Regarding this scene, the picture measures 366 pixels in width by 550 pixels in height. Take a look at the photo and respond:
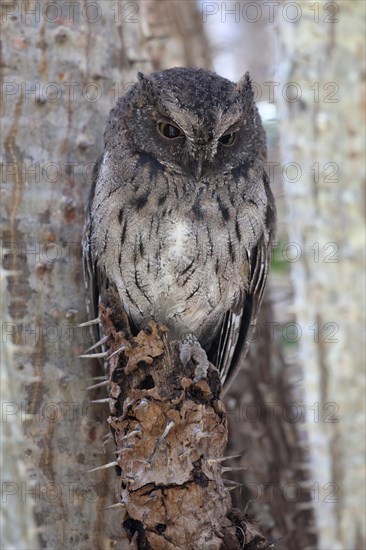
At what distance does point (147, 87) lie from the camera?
11.4 ft

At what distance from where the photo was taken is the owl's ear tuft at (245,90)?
356 centimetres

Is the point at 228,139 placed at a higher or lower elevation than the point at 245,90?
lower

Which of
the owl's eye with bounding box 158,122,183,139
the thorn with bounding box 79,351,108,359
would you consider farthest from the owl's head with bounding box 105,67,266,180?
the thorn with bounding box 79,351,108,359

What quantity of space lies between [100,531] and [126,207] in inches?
57.9

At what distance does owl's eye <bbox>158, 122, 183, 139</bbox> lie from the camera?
3439mm

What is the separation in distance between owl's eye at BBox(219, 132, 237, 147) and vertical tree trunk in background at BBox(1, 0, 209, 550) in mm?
690

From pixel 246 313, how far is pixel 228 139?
3.16 ft

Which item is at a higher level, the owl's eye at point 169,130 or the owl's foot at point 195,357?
the owl's eye at point 169,130

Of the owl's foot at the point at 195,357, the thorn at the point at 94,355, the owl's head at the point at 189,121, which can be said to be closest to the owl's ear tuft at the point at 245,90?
the owl's head at the point at 189,121

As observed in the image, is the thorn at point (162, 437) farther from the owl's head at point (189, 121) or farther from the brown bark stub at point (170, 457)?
the owl's head at point (189, 121)

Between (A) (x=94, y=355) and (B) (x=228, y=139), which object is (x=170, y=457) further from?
(B) (x=228, y=139)

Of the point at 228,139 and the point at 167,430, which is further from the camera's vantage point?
the point at 228,139

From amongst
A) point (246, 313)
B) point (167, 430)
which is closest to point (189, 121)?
point (246, 313)

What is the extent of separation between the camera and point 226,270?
3713 mm
